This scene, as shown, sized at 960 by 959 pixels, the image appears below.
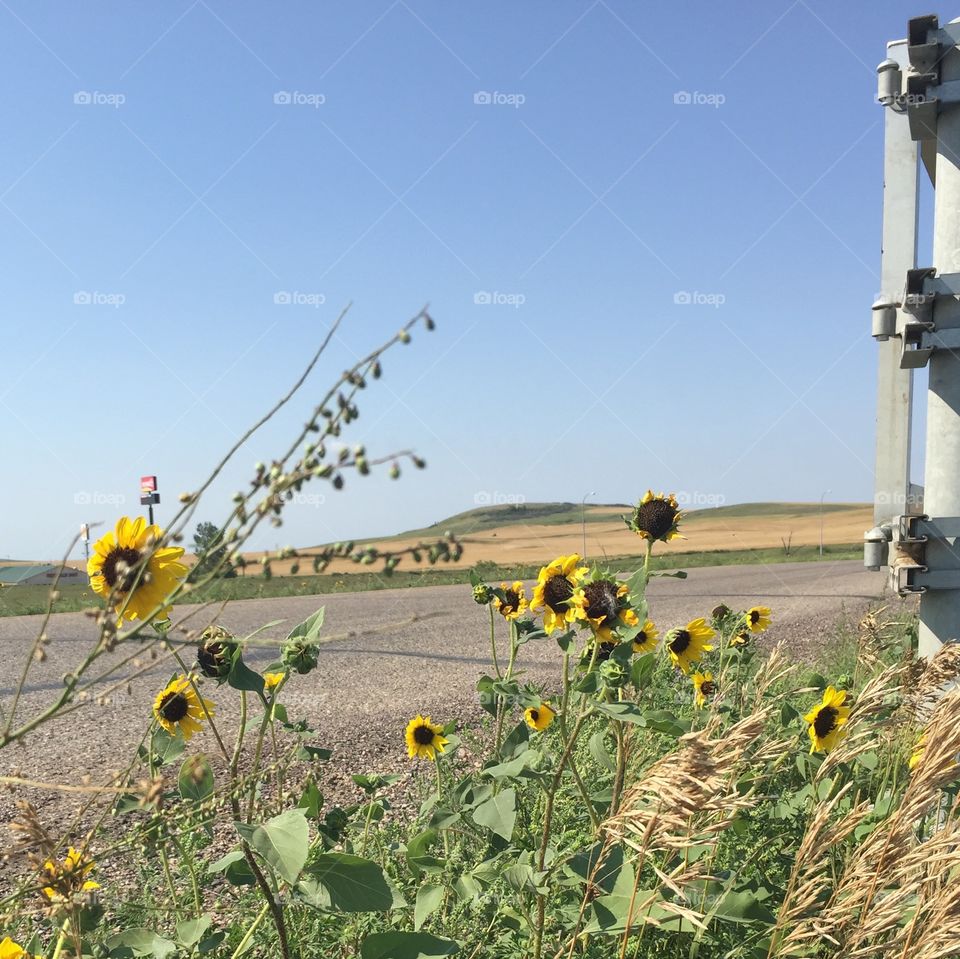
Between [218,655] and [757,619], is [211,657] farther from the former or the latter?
[757,619]

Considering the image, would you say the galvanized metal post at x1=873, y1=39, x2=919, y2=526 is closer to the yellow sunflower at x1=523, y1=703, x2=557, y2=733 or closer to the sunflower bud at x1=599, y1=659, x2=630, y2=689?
the yellow sunflower at x1=523, y1=703, x2=557, y2=733

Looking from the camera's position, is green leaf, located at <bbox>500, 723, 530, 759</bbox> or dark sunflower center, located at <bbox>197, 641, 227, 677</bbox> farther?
green leaf, located at <bbox>500, 723, 530, 759</bbox>

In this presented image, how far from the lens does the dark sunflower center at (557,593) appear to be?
104 inches

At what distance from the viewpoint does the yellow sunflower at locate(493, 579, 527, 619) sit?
3.35 metres

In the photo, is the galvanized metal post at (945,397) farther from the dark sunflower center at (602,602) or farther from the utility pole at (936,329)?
the dark sunflower center at (602,602)

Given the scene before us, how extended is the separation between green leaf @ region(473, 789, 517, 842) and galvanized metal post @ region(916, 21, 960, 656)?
252cm

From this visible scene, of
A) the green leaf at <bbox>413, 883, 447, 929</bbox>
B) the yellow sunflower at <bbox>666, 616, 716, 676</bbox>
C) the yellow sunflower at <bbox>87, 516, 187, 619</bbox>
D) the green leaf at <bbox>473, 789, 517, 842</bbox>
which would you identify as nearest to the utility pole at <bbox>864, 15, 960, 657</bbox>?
the yellow sunflower at <bbox>666, 616, 716, 676</bbox>

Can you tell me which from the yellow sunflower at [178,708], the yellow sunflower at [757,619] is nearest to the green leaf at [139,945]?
the yellow sunflower at [178,708]

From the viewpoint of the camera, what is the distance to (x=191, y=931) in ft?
5.88

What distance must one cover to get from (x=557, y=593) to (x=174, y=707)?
3.78 ft

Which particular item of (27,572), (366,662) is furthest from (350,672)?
(27,572)

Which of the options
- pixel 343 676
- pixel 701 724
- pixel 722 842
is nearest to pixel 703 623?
pixel 722 842

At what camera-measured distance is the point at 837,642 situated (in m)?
8.34

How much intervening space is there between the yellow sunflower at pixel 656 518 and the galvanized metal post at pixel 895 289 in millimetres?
1658
